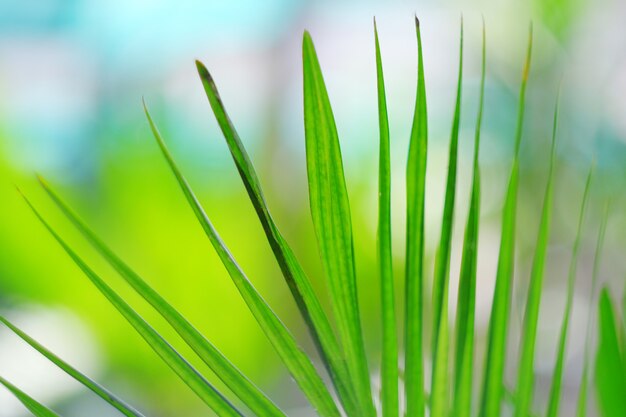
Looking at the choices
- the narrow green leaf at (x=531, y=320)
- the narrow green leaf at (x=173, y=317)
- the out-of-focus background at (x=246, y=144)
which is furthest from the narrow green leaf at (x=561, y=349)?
the out-of-focus background at (x=246, y=144)

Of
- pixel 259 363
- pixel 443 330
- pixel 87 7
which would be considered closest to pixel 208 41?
pixel 87 7

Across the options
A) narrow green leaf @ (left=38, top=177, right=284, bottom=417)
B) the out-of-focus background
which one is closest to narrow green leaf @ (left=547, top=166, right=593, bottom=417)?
narrow green leaf @ (left=38, top=177, right=284, bottom=417)

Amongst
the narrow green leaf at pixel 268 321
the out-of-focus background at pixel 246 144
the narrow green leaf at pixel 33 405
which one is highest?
the out-of-focus background at pixel 246 144

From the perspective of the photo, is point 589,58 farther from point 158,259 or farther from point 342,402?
point 342,402

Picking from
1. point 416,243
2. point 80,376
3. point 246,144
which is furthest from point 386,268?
point 246,144

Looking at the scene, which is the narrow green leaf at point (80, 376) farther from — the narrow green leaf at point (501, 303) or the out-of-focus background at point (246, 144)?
the out-of-focus background at point (246, 144)

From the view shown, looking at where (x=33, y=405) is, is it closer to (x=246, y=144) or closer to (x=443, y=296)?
(x=443, y=296)
